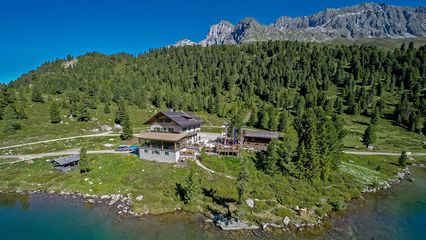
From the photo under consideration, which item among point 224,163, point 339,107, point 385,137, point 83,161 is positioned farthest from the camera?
point 339,107

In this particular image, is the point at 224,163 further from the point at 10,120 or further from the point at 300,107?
the point at 10,120

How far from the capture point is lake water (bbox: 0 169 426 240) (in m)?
31.6

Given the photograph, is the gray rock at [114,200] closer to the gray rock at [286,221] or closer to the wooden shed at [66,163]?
the wooden shed at [66,163]

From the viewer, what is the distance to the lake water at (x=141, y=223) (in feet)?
104

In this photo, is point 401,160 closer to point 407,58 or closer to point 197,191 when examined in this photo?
point 197,191

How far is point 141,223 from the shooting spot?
34.1 metres

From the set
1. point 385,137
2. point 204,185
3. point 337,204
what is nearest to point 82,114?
point 204,185

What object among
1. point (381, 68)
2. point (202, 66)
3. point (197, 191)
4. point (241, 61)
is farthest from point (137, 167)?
point (381, 68)

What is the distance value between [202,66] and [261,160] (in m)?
138

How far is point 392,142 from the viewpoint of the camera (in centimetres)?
8606

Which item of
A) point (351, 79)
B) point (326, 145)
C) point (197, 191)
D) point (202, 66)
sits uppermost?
point (202, 66)

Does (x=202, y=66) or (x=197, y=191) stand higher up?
(x=202, y=66)

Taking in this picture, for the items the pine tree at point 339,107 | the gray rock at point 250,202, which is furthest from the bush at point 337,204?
the pine tree at point 339,107

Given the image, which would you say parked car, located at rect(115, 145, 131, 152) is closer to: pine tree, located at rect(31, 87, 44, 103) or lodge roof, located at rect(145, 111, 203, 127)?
lodge roof, located at rect(145, 111, 203, 127)
